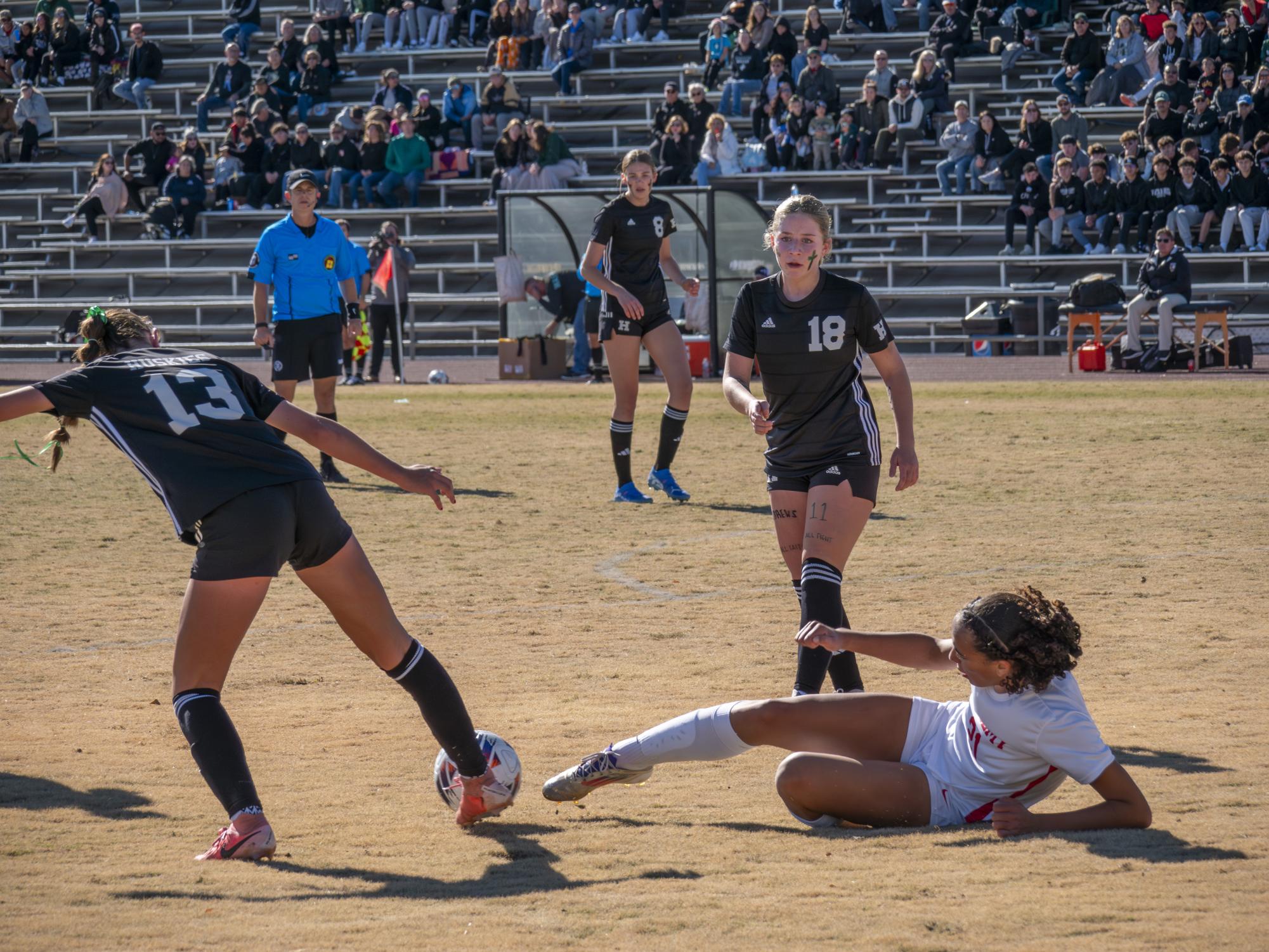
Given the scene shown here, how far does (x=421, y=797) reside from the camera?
5.38 metres

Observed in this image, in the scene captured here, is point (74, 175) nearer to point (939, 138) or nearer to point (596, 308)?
point (596, 308)

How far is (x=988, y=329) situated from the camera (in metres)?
25.6

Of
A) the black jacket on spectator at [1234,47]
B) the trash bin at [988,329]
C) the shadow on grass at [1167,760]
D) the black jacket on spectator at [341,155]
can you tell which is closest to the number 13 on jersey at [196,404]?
the shadow on grass at [1167,760]

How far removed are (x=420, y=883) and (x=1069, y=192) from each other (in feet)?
76.4

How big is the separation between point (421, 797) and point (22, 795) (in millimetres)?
1338

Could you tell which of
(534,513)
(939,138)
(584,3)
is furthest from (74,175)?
(534,513)

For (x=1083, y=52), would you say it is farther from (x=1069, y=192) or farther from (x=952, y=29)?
(x=1069, y=192)

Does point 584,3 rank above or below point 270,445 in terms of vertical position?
above

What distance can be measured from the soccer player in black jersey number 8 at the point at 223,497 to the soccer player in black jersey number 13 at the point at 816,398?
1.75 metres

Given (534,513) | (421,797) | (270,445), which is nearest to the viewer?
(270,445)

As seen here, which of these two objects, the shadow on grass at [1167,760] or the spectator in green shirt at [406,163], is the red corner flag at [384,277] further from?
the shadow on grass at [1167,760]

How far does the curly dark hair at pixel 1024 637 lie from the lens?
4523mm

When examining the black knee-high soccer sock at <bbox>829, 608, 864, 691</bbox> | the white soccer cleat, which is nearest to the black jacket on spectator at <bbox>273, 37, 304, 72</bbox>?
the black knee-high soccer sock at <bbox>829, 608, 864, 691</bbox>

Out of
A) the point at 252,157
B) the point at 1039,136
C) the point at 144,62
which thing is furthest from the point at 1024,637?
the point at 144,62
